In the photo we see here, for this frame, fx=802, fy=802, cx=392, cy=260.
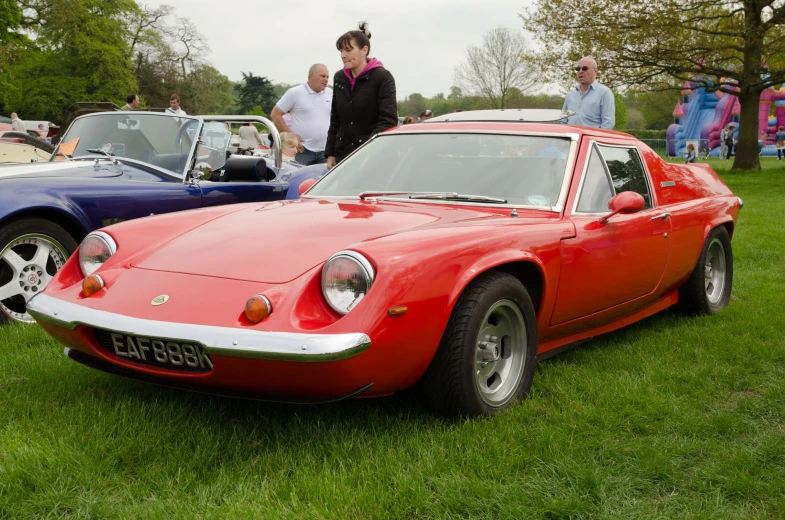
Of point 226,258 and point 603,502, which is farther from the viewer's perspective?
point 226,258

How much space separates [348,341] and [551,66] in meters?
21.2

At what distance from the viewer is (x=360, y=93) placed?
606 cm

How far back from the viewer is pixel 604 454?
2.87 metres

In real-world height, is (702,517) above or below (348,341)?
below

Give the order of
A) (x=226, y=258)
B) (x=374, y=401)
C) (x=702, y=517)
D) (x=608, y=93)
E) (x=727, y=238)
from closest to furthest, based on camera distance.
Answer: (x=702, y=517) → (x=226, y=258) → (x=374, y=401) → (x=727, y=238) → (x=608, y=93)

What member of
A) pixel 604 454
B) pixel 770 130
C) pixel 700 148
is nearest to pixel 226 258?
pixel 604 454

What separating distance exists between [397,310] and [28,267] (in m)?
2.97

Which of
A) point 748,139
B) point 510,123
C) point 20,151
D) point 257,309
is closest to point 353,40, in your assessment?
point 510,123

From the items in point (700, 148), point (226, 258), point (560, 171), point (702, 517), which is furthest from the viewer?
point (700, 148)

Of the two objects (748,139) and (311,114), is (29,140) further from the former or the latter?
(748,139)

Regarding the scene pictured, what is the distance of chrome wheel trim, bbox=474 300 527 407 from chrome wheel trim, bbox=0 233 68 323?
279 centimetres

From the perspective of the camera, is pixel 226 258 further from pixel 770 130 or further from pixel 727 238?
pixel 770 130

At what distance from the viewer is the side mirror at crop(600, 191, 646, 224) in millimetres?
3883

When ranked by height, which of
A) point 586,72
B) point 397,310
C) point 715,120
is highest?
point 586,72
